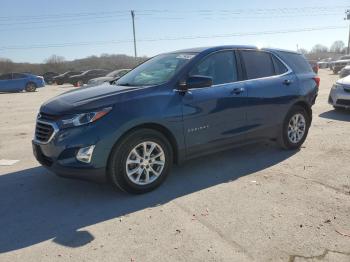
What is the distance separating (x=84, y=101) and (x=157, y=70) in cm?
134

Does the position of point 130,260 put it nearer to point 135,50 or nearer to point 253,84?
point 253,84

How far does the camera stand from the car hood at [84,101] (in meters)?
4.11

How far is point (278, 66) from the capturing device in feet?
19.4

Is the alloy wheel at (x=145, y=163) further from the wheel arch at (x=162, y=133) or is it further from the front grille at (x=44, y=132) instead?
the front grille at (x=44, y=132)

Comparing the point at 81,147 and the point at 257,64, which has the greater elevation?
the point at 257,64

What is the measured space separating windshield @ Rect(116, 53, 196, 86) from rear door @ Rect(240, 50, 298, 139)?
3.36 ft

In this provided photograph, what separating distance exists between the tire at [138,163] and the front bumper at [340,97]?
6.70 m

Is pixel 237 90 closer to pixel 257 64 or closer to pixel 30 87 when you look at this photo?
pixel 257 64

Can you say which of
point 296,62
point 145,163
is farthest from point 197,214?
point 296,62

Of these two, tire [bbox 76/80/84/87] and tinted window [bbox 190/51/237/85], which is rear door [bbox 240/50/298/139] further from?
tire [bbox 76/80/84/87]

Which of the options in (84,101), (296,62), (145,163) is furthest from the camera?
(296,62)

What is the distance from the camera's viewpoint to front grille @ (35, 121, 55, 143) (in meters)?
4.20

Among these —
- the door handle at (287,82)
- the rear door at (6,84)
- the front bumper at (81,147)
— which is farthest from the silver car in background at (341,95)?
the rear door at (6,84)

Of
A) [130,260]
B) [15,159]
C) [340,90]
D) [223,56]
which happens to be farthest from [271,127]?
[340,90]
